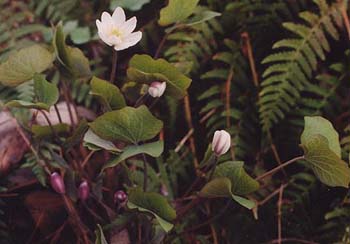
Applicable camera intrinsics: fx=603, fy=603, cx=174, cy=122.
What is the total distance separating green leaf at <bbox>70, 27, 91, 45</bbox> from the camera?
5.21ft

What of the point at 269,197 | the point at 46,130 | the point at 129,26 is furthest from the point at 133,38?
the point at 269,197

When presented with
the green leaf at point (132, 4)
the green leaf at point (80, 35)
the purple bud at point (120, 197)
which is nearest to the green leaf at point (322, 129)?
the purple bud at point (120, 197)

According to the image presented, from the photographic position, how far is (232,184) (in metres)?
1.07

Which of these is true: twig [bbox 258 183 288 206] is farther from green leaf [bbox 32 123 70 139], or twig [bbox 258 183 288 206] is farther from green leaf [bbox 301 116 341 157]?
green leaf [bbox 32 123 70 139]

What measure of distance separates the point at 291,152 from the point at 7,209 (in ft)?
2.21

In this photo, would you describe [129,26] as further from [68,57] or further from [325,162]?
[325,162]

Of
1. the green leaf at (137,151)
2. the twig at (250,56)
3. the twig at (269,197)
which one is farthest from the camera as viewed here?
the twig at (250,56)

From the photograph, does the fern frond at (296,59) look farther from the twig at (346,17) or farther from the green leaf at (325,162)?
the green leaf at (325,162)

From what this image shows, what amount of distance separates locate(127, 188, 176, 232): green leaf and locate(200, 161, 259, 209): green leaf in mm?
78

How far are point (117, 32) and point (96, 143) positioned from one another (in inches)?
9.4

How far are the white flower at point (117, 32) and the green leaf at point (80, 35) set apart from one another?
1.41ft

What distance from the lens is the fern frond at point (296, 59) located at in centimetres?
140

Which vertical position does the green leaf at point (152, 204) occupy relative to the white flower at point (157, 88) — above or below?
below

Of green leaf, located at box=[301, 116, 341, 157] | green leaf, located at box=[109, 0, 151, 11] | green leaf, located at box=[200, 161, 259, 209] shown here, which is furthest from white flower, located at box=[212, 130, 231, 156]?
green leaf, located at box=[109, 0, 151, 11]
